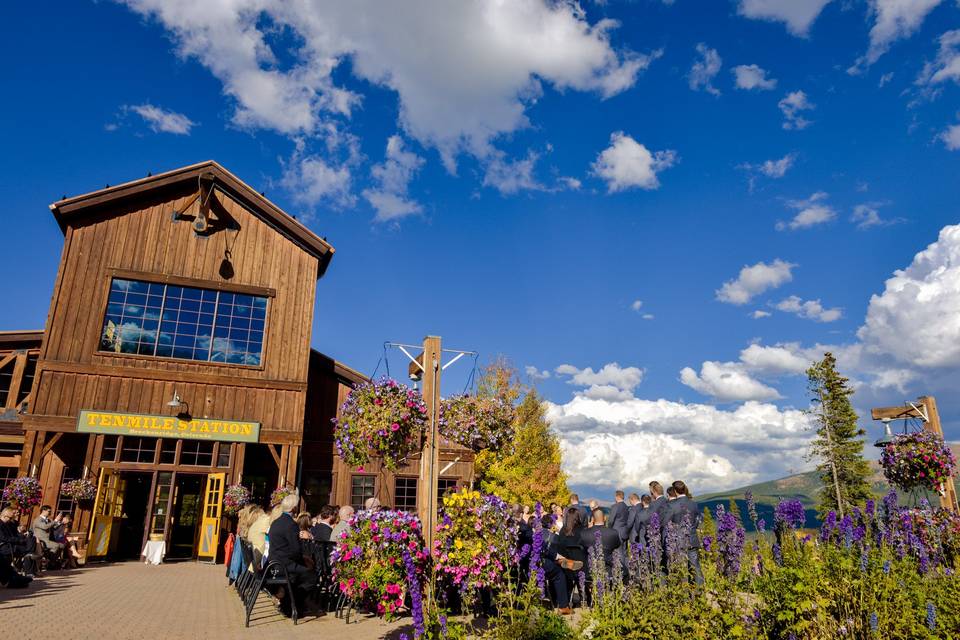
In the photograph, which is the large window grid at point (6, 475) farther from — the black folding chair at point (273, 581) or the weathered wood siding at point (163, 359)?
the black folding chair at point (273, 581)

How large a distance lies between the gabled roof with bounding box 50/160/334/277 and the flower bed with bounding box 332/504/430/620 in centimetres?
1155

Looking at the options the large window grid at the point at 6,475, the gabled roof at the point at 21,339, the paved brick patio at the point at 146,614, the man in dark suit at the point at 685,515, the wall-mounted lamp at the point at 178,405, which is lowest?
the paved brick patio at the point at 146,614

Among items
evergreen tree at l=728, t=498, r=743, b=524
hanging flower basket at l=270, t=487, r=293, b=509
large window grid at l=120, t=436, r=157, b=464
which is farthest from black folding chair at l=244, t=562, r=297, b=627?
large window grid at l=120, t=436, r=157, b=464

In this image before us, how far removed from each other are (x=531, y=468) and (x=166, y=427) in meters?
17.4

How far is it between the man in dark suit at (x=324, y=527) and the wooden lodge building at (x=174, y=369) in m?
5.91

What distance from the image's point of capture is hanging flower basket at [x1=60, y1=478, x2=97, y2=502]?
13555 millimetres

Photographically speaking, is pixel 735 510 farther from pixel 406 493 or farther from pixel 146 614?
pixel 406 493

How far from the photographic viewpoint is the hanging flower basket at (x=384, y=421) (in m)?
8.36

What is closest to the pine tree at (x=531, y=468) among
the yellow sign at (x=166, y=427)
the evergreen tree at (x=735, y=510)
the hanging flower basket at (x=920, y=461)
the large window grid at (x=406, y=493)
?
the large window grid at (x=406, y=493)

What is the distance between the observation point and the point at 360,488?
17828 millimetres

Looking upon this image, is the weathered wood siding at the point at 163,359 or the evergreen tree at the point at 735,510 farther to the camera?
the weathered wood siding at the point at 163,359

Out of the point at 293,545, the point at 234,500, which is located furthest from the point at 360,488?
the point at 293,545

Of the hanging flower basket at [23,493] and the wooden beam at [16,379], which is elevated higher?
the wooden beam at [16,379]

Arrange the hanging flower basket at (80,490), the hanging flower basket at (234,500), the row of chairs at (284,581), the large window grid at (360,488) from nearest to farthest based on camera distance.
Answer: the row of chairs at (284,581), the hanging flower basket at (80,490), the hanging flower basket at (234,500), the large window grid at (360,488)
